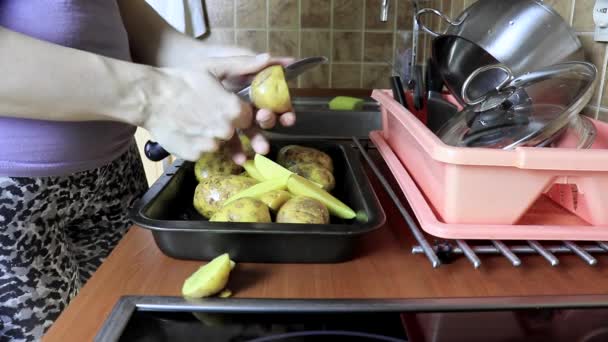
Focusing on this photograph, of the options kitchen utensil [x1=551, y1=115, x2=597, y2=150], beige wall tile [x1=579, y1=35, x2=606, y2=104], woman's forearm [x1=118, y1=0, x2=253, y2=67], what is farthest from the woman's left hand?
beige wall tile [x1=579, y1=35, x2=606, y2=104]

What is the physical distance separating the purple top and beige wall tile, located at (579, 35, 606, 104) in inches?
27.2

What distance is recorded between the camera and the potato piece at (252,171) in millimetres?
602

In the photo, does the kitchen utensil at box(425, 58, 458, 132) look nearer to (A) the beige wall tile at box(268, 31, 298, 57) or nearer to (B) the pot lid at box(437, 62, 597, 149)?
(B) the pot lid at box(437, 62, 597, 149)

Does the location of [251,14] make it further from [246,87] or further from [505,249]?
Result: [505,249]

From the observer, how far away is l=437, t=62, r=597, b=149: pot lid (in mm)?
544

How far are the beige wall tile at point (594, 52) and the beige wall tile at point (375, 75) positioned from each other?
95cm

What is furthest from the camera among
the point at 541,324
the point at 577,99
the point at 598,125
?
the point at 598,125

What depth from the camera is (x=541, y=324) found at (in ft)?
1.29

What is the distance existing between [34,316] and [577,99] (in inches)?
26.1

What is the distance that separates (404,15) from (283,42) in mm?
426

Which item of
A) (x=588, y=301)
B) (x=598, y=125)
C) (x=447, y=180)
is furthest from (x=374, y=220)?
(x=598, y=125)

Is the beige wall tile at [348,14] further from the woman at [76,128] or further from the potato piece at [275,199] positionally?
the potato piece at [275,199]

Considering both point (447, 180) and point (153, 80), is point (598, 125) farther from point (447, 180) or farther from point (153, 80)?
point (153, 80)

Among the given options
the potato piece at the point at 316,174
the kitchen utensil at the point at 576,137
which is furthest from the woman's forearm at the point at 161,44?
the kitchen utensil at the point at 576,137
